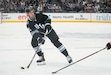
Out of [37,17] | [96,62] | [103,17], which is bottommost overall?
[103,17]

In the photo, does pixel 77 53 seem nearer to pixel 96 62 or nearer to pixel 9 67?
pixel 96 62

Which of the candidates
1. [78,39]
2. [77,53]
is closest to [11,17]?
[78,39]

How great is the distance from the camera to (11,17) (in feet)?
48.2

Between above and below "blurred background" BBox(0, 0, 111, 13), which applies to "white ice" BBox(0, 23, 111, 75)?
above

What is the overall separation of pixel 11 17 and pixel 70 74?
10298mm

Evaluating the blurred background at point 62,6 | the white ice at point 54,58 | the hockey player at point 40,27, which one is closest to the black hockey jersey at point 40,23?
the hockey player at point 40,27

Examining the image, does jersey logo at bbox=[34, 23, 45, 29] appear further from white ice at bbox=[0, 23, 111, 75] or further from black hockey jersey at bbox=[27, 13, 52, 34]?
white ice at bbox=[0, 23, 111, 75]

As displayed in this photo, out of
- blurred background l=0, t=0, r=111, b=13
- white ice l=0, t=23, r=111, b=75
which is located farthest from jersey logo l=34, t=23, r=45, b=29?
blurred background l=0, t=0, r=111, b=13

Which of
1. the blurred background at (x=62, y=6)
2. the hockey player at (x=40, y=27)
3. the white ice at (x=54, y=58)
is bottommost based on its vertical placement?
the blurred background at (x=62, y=6)

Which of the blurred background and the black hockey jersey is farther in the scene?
the blurred background

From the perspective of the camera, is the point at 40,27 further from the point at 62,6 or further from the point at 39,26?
the point at 62,6

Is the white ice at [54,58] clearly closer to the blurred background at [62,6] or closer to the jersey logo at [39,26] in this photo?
the jersey logo at [39,26]

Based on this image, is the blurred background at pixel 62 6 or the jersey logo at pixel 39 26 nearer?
the jersey logo at pixel 39 26

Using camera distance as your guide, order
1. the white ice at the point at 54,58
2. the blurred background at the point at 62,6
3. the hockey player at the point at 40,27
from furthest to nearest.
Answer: the blurred background at the point at 62,6 → the hockey player at the point at 40,27 → the white ice at the point at 54,58
